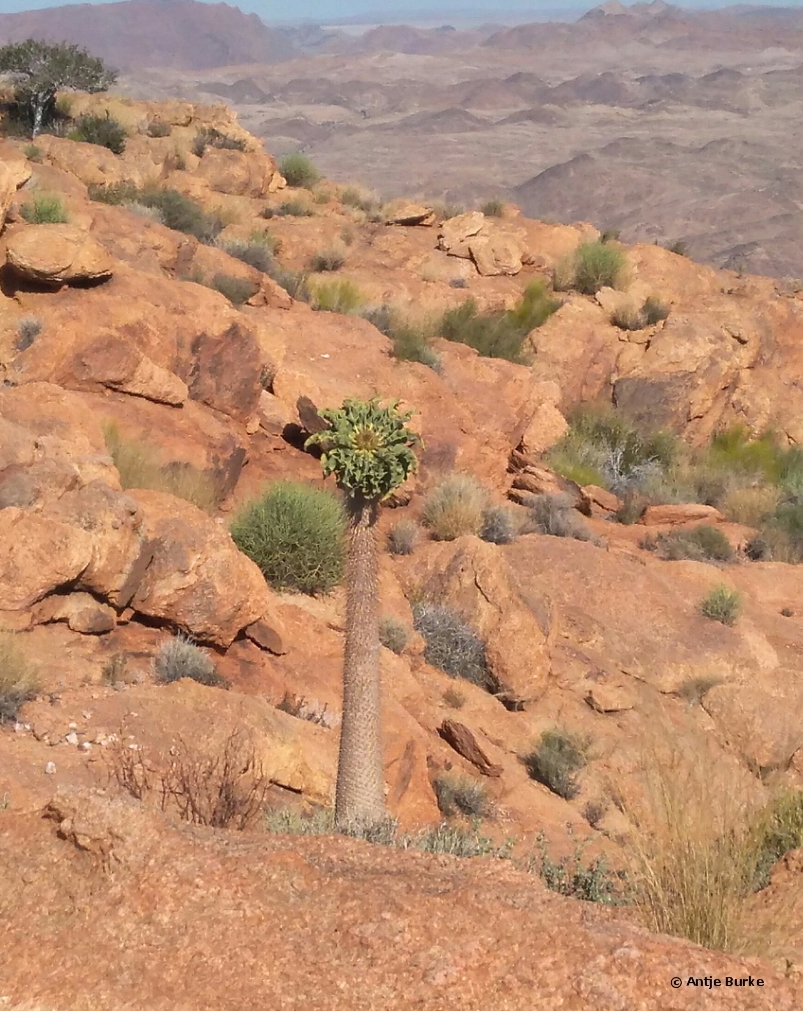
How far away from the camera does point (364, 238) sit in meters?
19.7

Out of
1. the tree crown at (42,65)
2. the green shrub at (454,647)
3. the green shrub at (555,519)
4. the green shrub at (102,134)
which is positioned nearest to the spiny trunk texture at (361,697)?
the green shrub at (454,647)

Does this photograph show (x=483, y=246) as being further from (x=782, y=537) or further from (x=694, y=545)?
(x=694, y=545)

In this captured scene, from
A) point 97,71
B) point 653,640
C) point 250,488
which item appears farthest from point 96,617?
point 97,71

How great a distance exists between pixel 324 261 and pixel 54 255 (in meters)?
8.60

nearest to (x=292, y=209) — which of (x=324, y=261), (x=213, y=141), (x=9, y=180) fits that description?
(x=213, y=141)

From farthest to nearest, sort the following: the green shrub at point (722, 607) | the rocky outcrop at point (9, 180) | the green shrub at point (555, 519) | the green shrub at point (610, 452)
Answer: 1. the green shrub at point (610, 452)
2. the green shrub at point (555, 519)
3. the green shrub at point (722, 607)
4. the rocky outcrop at point (9, 180)

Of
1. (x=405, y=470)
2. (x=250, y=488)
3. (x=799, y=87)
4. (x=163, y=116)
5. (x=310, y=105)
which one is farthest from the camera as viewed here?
(x=310, y=105)

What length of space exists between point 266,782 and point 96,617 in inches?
68.4

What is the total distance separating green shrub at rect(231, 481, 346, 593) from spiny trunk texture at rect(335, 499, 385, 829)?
135 inches

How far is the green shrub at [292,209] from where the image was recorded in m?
20.0

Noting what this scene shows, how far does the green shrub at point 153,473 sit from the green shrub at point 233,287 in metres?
4.75

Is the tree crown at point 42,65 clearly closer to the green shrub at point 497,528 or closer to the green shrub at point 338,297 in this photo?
the green shrub at point 338,297

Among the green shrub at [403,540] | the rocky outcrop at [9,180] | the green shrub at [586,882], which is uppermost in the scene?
the rocky outcrop at [9,180]

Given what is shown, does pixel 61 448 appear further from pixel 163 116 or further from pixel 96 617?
pixel 163 116
